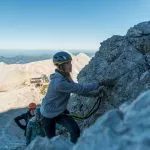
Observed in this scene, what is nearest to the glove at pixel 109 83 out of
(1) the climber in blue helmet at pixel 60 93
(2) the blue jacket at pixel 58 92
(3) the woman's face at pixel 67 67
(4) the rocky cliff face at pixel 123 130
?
(1) the climber in blue helmet at pixel 60 93

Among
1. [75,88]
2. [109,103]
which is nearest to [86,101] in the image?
[109,103]

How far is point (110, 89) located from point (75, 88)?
71.3 inches

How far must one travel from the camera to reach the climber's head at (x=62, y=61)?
33.5 feet

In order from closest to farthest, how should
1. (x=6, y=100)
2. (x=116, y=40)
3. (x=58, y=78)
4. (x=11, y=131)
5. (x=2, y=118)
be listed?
(x=58, y=78) → (x=116, y=40) → (x=11, y=131) → (x=2, y=118) → (x=6, y=100)

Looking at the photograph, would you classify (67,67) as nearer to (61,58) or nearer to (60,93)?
(61,58)

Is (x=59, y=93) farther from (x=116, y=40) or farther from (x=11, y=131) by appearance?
(x=11, y=131)

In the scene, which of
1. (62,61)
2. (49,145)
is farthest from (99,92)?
(49,145)

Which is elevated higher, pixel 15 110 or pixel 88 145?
pixel 88 145

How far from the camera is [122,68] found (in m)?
11.7

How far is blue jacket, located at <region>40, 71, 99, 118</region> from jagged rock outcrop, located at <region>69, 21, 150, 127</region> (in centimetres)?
131

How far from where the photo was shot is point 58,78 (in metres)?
10.3

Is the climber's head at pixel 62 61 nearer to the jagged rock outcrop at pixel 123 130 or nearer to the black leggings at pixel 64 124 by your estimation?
the black leggings at pixel 64 124

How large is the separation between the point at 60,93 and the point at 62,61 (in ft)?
2.85

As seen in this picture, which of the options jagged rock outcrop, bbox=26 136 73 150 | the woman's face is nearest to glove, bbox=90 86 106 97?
the woman's face
